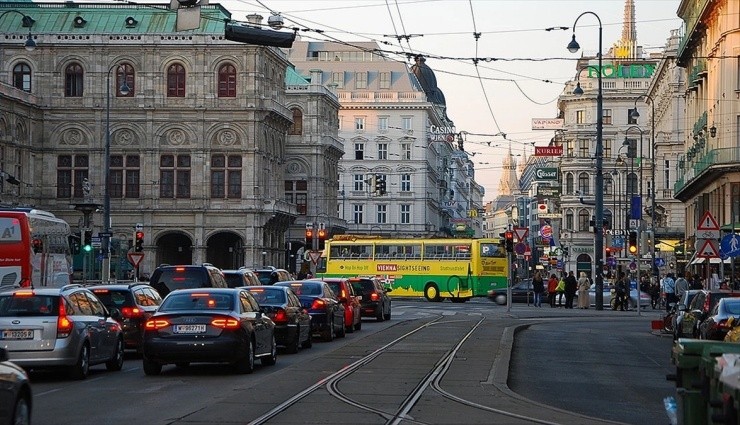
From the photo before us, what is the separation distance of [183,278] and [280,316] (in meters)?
7.75

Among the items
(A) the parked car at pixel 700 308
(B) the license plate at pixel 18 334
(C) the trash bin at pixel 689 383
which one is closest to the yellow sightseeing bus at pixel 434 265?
(A) the parked car at pixel 700 308

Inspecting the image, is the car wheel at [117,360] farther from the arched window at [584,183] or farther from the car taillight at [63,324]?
the arched window at [584,183]

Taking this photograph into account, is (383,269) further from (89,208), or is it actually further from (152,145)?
(152,145)

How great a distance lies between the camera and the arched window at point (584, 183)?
5022 inches

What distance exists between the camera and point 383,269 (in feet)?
245

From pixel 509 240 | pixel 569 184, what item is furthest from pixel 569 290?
pixel 569 184

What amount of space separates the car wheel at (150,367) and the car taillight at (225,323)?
1.25 meters

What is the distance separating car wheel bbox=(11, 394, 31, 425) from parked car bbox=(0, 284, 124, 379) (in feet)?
27.8

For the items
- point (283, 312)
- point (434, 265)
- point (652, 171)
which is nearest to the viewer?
point (283, 312)

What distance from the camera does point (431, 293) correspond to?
243ft

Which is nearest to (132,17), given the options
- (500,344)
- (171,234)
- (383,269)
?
(171,234)

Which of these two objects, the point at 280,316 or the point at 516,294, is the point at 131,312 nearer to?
the point at 280,316

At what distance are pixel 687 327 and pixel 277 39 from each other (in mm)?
12166

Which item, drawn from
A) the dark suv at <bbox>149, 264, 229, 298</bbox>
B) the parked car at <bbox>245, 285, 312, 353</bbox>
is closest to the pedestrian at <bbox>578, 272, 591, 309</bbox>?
the dark suv at <bbox>149, 264, 229, 298</bbox>
